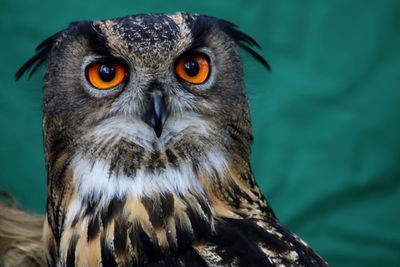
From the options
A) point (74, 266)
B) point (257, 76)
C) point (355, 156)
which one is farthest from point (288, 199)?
point (74, 266)

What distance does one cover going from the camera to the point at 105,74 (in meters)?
0.99

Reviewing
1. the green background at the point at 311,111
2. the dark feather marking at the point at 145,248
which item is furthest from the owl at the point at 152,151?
the green background at the point at 311,111

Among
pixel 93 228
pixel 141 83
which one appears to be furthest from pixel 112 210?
pixel 141 83

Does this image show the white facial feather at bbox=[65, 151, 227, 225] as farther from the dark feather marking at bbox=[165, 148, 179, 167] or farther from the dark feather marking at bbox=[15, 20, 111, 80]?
the dark feather marking at bbox=[15, 20, 111, 80]

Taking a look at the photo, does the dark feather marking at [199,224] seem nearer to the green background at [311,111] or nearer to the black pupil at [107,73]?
the black pupil at [107,73]

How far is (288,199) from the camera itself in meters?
2.02

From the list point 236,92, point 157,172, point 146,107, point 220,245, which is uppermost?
point 236,92

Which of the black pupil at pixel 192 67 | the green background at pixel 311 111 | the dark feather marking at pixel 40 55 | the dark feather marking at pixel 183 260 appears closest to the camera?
the dark feather marking at pixel 183 260

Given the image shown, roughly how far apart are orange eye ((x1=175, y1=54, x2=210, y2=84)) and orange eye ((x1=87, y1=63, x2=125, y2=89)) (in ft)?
0.39

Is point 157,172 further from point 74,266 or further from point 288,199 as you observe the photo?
point 288,199

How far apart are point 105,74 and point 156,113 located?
14 cm

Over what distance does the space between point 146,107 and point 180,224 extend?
0.25 m

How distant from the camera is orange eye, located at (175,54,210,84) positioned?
101 cm

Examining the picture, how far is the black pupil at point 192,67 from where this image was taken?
1014mm
